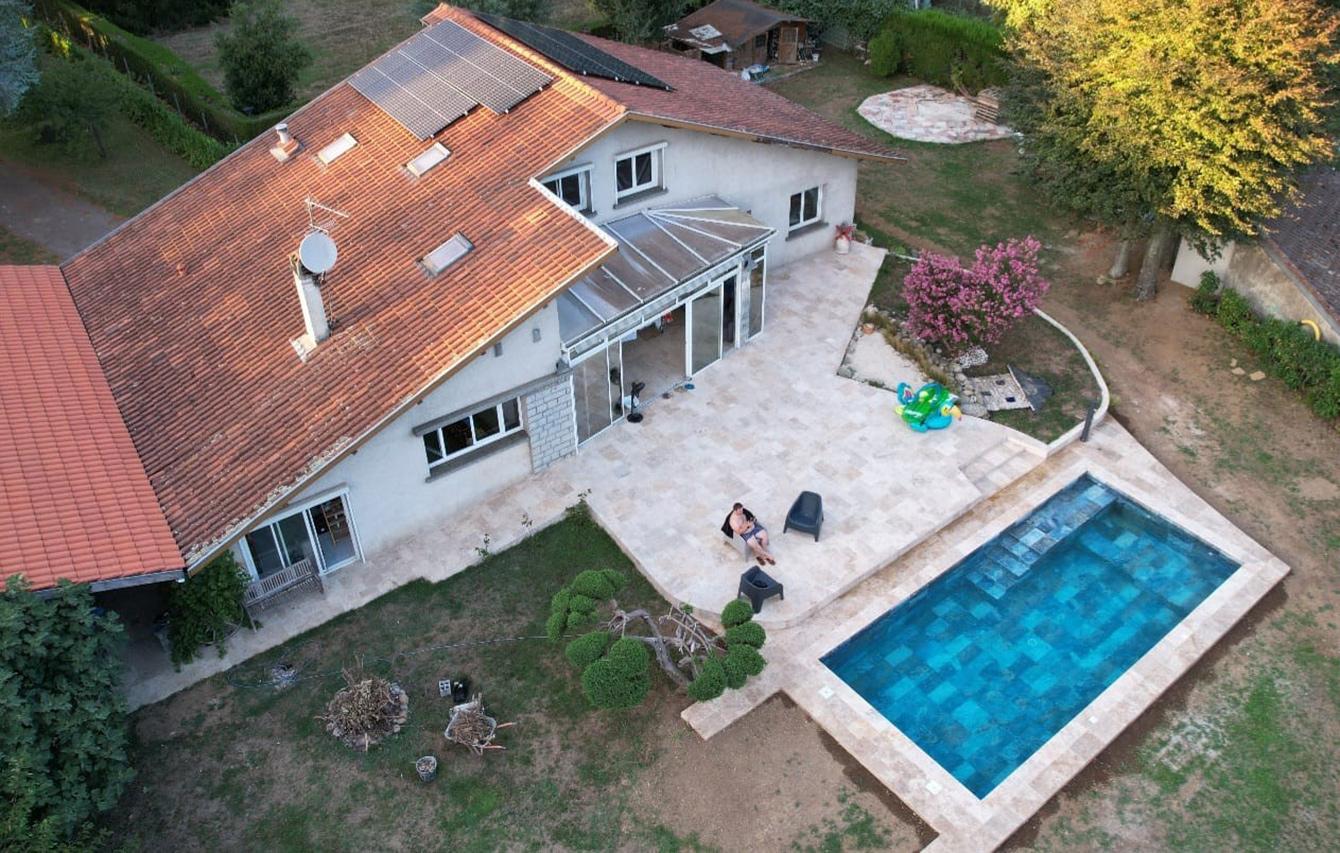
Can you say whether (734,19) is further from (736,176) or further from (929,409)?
(929,409)

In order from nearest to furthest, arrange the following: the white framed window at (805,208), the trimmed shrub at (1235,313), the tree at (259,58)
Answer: the trimmed shrub at (1235,313), the white framed window at (805,208), the tree at (259,58)

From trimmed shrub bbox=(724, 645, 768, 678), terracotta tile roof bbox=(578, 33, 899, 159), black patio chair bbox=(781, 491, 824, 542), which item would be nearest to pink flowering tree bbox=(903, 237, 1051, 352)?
terracotta tile roof bbox=(578, 33, 899, 159)

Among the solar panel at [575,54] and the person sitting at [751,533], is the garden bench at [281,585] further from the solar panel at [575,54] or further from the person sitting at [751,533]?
the solar panel at [575,54]

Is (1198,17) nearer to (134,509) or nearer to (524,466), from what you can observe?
(524,466)

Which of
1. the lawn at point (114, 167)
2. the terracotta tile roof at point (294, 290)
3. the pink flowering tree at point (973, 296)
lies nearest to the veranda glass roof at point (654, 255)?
the terracotta tile roof at point (294, 290)

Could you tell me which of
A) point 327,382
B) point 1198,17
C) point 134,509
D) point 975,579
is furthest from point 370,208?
point 1198,17

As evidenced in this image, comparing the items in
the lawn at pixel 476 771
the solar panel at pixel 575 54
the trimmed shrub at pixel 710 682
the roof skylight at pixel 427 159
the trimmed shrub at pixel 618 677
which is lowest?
the lawn at pixel 476 771

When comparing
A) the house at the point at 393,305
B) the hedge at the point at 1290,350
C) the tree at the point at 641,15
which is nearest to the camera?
the house at the point at 393,305

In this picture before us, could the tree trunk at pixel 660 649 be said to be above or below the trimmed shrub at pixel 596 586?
below
